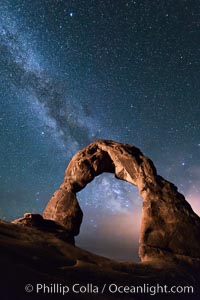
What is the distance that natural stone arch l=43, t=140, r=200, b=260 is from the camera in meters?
14.6

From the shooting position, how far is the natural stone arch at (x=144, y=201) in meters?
14.6

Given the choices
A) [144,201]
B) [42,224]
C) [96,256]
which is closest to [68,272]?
[96,256]

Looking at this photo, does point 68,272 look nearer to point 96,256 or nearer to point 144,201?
point 96,256

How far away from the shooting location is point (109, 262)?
11.1 m

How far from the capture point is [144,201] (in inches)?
644

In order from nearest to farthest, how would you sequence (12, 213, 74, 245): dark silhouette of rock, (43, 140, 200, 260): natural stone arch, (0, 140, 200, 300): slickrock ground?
(0, 140, 200, 300): slickrock ground → (12, 213, 74, 245): dark silhouette of rock → (43, 140, 200, 260): natural stone arch

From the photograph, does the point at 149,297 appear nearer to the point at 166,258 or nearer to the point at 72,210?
the point at 166,258

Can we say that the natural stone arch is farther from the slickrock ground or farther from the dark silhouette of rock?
the dark silhouette of rock

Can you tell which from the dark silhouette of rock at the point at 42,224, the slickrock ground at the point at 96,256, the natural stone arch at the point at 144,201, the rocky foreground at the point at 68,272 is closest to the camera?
the rocky foreground at the point at 68,272

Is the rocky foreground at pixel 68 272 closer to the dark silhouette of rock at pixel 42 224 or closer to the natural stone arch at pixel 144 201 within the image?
the dark silhouette of rock at pixel 42 224

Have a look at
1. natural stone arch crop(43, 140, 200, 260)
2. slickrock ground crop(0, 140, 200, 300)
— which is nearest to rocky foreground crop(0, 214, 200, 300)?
slickrock ground crop(0, 140, 200, 300)

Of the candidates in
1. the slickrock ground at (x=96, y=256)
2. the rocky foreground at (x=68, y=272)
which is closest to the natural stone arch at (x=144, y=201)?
the slickrock ground at (x=96, y=256)

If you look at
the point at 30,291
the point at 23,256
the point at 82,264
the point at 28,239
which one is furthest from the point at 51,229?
the point at 30,291

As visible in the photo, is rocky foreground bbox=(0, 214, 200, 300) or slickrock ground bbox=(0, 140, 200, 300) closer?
rocky foreground bbox=(0, 214, 200, 300)
